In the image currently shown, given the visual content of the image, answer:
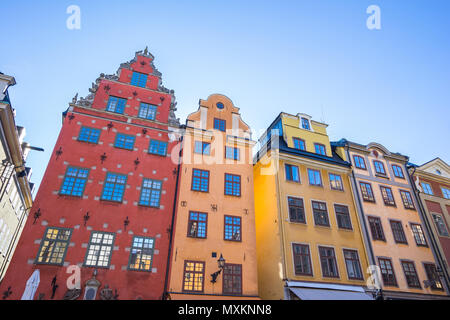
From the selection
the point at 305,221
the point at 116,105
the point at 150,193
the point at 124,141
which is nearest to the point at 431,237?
the point at 305,221

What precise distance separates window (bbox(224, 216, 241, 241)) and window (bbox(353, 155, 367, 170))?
13571mm

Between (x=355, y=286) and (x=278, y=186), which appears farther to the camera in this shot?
(x=278, y=186)

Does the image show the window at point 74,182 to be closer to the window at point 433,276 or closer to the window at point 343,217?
the window at point 343,217

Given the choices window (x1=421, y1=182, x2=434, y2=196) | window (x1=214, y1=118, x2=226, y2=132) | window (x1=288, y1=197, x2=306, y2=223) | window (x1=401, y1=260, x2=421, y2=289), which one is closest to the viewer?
window (x1=288, y1=197, x2=306, y2=223)

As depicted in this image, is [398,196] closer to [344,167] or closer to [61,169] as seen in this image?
[344,167]

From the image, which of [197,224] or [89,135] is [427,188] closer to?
[197,224]

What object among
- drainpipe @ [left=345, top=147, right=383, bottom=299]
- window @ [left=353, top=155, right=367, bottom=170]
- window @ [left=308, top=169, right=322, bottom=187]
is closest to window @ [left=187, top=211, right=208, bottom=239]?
window @ [left=308, top=169, right=322, bottom=187]

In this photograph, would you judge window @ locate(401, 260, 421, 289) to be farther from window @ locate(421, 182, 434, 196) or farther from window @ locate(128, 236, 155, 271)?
window @ locate(128, 236, 155, 271)

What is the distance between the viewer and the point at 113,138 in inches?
764

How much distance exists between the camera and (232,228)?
19094 mm

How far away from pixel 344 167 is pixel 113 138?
62.3ft

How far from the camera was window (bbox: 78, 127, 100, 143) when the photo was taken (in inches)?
741

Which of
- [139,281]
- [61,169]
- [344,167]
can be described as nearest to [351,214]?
[344,167]

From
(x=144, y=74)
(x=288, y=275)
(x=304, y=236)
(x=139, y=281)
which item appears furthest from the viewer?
(x=144, y=74)
